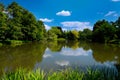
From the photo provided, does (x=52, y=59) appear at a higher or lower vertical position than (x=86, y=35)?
lower

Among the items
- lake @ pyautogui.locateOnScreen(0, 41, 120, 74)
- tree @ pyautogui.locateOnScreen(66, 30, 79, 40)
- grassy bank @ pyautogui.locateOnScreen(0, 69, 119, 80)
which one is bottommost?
lake @ pyautogui.locateOnScreen(0, 41, 120, 74)

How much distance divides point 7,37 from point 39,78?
34119 mm

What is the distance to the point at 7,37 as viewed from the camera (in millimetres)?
38438

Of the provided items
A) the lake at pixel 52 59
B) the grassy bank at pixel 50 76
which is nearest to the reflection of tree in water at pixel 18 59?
the lake at pixel 52 59

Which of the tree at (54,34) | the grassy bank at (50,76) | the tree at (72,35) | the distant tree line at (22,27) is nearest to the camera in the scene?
the grassy bank at (50,76)

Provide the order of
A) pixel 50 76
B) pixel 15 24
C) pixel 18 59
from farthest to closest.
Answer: pixel 15 24, pixel 18 59, pixel 50 76

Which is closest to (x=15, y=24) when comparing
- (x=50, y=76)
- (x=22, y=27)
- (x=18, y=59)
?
(x=22, y=27)

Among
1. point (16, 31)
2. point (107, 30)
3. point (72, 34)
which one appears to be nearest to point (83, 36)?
point (72, 34)

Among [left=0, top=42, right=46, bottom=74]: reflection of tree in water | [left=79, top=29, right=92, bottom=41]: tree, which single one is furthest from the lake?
[left=79, top=29, right=92, bottom=41]: tree

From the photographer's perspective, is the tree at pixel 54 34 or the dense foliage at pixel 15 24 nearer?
the dense foliage at pixel 15 24

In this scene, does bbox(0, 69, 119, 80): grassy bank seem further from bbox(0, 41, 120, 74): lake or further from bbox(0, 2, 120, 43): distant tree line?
bbox(0, 2, 120, 43): distant tree line

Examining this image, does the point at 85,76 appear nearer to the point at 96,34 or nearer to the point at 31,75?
the point at 31,75

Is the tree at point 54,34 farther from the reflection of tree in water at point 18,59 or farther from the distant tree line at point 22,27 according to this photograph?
the reflection of tree in water at point 18,59

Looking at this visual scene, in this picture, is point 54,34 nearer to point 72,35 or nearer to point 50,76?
point 72,35
